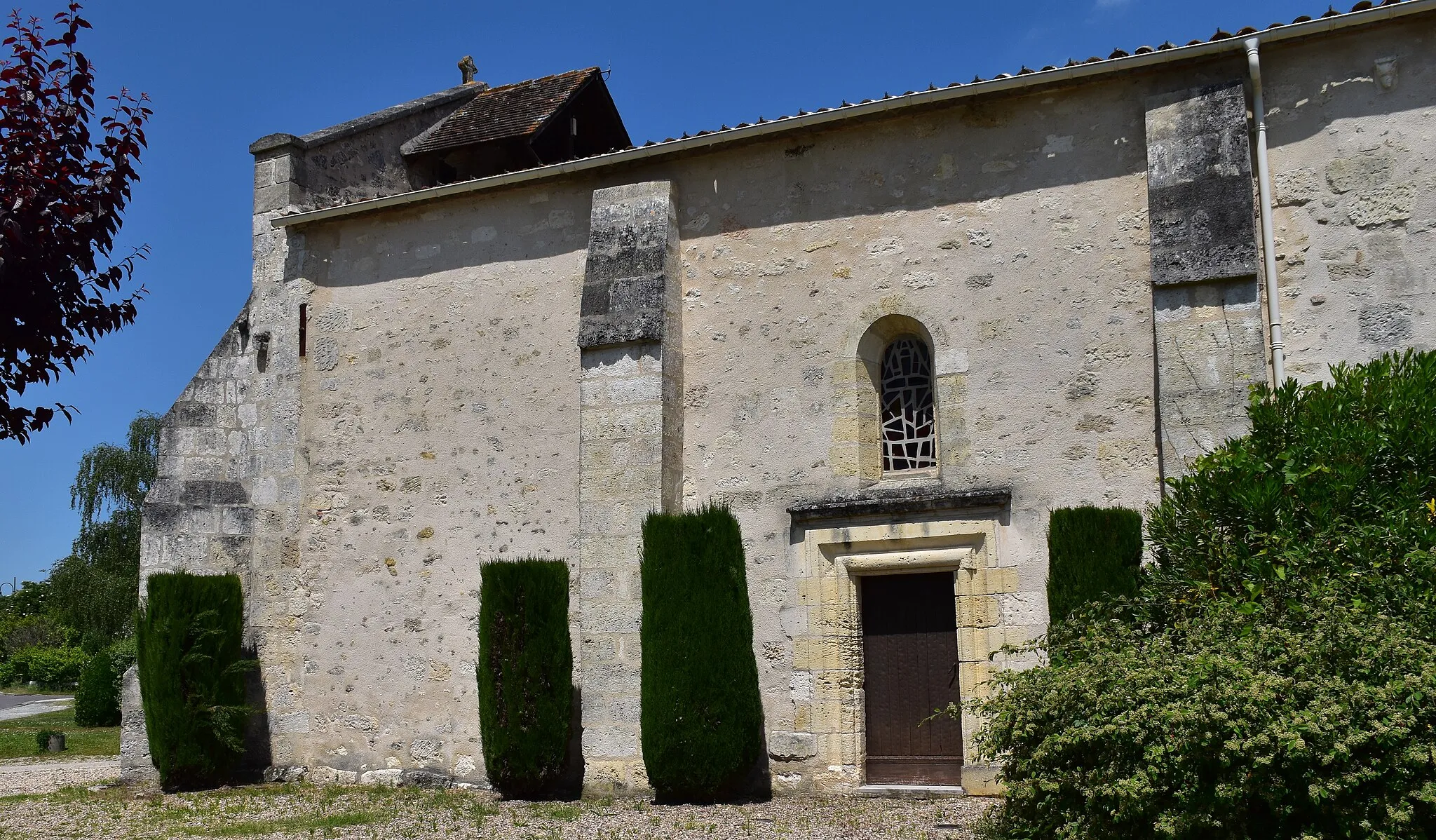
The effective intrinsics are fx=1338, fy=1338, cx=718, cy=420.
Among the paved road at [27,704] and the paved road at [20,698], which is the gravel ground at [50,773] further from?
the paved road at [20,698]

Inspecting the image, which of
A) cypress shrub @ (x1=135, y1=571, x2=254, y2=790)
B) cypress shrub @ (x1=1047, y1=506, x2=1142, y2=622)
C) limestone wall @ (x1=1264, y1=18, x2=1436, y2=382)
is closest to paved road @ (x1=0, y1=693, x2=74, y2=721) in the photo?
cypress shrub @ (x1=135, y1=571, x2=254, y2=790)

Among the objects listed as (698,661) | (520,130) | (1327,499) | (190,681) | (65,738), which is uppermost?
(520,130)

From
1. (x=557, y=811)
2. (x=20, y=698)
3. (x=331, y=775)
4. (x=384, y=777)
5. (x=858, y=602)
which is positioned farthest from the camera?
(x=20, y=698)

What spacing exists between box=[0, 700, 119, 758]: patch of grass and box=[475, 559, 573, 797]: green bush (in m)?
7.60

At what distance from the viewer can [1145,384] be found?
9273 millimetres

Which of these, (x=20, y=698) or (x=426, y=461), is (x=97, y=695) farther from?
(x=20, y=698)

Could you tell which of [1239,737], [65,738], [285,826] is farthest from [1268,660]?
[65,738]

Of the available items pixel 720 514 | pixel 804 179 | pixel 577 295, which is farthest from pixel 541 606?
pixel 804 179

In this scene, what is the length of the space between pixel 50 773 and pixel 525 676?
613 centimetres

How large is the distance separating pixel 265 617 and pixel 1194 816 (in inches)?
348

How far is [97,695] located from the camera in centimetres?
2020

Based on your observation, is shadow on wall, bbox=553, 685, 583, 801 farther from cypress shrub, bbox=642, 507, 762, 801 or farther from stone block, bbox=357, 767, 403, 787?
stone block, bbox=357, 767, 403, 787

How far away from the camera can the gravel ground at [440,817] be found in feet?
27.4

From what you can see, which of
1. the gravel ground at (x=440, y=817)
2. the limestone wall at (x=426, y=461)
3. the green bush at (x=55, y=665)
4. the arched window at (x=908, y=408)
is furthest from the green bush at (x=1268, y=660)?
the green bush at (x=55, y=665)
